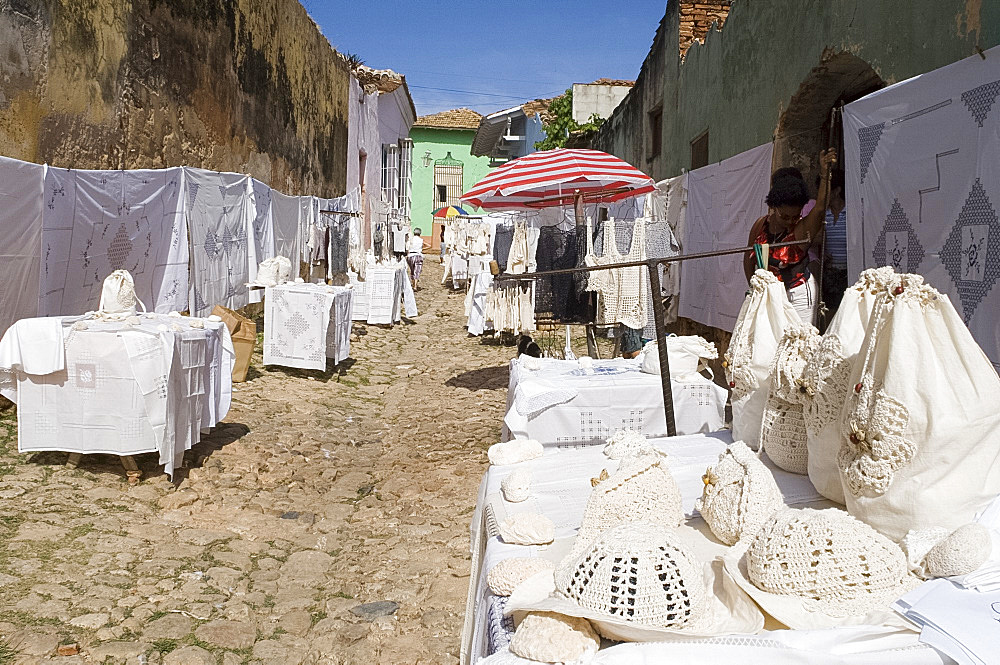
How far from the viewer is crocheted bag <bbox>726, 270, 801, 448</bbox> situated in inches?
99.9

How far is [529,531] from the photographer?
190 centimetres

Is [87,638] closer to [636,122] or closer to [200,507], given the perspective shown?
[200,507]

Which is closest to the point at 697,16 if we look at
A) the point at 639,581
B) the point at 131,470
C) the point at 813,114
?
the point at 813,114

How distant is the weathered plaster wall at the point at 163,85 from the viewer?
551 cm

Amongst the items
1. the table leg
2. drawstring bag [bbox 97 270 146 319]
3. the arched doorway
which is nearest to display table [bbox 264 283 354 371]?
drawstring bag [bbox 97 270 146 319]

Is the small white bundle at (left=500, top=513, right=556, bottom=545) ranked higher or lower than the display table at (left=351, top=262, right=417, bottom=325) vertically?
lower

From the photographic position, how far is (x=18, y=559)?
11.2 ft

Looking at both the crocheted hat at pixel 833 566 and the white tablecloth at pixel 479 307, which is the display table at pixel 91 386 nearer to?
the crocheted hat at pixel 833 566

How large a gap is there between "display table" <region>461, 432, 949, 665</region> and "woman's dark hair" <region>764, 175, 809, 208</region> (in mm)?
1726

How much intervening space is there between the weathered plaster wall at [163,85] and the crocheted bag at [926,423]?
583cm

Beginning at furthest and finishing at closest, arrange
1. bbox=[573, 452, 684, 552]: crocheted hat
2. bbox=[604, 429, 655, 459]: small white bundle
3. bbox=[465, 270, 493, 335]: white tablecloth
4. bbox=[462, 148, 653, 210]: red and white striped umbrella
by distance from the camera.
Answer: bbox=[465, 270, 493, 335]: white tablecloth < bbox=[462, 148, 653, 210]: red and white striped umbrella < bbox=[604, 429, 655, 459]: small white bundle < bbox=[573, 452, 684, 552]: crocheted hat

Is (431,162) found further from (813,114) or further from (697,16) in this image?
(813,114)

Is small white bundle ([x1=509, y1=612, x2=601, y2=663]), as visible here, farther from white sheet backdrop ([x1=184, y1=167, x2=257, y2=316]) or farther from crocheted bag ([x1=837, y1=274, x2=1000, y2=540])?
white sheet backdrop ([x1=184, y1=167, x2=257, y2=316])

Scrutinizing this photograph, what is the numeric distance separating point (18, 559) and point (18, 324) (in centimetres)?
152
